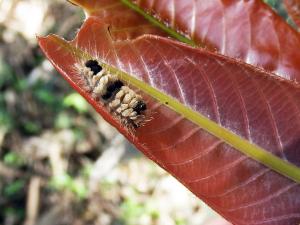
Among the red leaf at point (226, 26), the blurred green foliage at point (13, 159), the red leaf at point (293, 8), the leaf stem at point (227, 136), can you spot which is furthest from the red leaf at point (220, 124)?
the blurred green foliage at point (13, 159)

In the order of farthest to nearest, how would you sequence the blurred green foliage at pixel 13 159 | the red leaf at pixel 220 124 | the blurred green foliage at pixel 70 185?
1. the blurred green foliage at pixel 13 159
2. the blurred green foliage at pixel 70 185
3. the red leaf at pixel 220 124

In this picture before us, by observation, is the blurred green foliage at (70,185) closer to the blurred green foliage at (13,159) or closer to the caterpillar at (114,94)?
the blurred green foliage at (13,159)

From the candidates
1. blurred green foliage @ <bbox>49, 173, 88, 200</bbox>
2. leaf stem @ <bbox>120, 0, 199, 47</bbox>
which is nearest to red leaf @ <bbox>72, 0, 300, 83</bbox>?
leaf stem @ <bbox>120, 0, 199, 47</bbox>

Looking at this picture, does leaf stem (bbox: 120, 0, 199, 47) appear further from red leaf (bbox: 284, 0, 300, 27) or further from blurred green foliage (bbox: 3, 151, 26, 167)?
blurred green foliage (bbox: 3, 151, 26, 167)

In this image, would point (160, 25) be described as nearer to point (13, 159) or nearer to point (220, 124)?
point (220, 124)

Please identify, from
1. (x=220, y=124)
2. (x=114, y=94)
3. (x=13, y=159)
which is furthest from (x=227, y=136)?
(x=13, y=159)

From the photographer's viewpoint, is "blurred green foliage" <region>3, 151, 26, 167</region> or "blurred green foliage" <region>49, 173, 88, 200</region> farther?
"blurred green foliage" <region>3, 151, 26, 167</region>

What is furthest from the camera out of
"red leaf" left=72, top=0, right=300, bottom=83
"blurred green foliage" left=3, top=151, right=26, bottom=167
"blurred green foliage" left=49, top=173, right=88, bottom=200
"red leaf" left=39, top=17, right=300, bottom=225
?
"blurred green foliage" left=3, top=151, right=26, bottom=167
